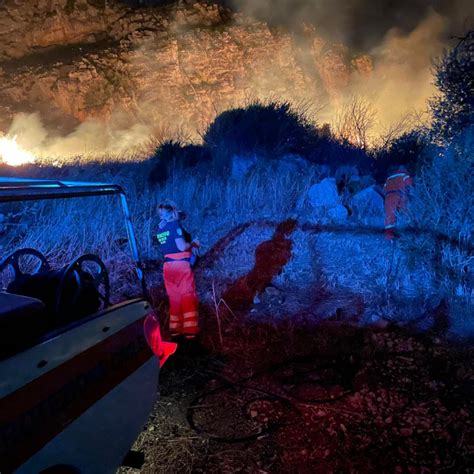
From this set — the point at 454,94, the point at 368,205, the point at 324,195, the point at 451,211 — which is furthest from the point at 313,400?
the point at 454,94

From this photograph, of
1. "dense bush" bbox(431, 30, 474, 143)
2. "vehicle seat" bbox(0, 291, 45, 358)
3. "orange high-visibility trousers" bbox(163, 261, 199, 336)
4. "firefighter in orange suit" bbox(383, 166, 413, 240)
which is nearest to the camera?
"vehicle seat" bbox(0, 291, 45, 358)

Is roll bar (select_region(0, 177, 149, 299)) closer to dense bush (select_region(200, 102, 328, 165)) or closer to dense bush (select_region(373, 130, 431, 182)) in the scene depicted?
dense bush (select_region(200, 102, 328, 165))

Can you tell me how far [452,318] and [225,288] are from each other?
10.1 ft

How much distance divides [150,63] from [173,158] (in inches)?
768

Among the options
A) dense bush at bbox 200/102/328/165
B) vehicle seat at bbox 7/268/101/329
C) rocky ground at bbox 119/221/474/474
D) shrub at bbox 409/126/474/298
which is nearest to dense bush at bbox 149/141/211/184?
dense bush at bbox 200/102/328/165

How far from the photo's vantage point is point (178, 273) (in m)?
4.65

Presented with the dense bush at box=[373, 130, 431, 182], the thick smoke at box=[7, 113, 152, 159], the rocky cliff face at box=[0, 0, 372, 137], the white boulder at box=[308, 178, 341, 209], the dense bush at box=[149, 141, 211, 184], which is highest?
the rocky cliff face at box=[0, 0, 372, 137]

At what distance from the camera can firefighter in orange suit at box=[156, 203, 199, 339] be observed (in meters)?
4.55

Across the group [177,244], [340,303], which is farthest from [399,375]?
[177,244]

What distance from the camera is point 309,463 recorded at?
96.0 inches

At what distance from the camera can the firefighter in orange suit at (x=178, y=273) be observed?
14.9 ft

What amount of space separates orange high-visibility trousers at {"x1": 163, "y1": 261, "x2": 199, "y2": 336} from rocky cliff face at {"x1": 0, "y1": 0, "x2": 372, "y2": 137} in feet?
71.1

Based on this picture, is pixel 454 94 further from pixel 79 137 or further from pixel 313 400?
pixel 79 137

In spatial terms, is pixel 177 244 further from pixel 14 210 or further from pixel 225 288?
pixel 14 210
